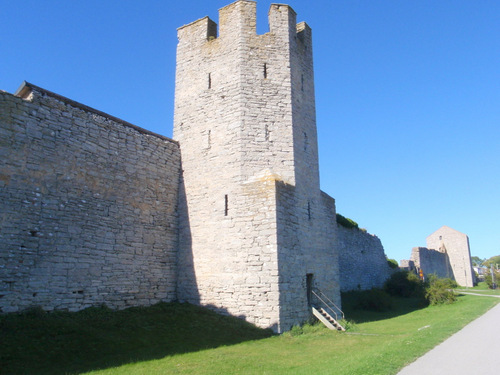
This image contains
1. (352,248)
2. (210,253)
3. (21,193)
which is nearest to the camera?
Answer: (21,193)

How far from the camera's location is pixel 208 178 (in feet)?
42.3

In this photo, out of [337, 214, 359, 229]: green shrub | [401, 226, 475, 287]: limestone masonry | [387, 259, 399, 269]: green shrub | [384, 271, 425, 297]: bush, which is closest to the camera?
[337, 214, 359, 229]: green shrub

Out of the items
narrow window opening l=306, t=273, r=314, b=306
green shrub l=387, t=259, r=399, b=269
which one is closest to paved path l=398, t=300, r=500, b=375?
narrow window opening l=306, t=273, r=314, b=306

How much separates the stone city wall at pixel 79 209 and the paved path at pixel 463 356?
7760mm

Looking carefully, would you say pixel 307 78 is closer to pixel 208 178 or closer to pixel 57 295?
pixel 208 178

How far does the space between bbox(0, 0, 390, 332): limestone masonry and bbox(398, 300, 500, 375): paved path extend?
4.19m

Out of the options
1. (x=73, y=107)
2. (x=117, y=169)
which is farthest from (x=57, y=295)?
(x=73, y=107)

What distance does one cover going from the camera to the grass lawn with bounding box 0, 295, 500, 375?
677cm

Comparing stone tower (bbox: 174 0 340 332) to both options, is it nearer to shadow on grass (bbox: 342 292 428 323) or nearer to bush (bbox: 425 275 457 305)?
shadow on grass (bbox: 342 292 428 323)

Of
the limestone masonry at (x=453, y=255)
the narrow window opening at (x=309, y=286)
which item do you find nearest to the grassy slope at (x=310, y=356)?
the narrow window opening at (x=309, y=286)

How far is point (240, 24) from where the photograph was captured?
44.6ft

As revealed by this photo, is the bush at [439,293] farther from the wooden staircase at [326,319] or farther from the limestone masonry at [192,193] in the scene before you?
the wooden staircase at [326,319]

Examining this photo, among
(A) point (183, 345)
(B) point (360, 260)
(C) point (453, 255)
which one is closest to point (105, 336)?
(A) point (183, 345)

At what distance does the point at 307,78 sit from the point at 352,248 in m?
11.5
